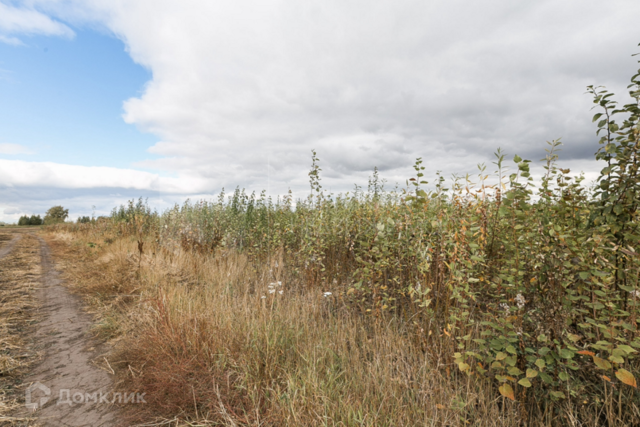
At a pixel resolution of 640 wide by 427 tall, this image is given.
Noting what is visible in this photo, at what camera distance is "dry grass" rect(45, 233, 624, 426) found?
85.1 inches

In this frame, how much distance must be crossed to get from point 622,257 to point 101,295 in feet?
24.5

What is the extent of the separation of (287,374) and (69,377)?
2.52 meters

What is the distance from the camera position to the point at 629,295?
2334 millimetres

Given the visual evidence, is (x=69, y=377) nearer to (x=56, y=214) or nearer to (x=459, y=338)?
(x=459, y=338)

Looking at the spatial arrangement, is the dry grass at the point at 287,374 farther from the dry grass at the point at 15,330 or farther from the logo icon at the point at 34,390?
the dry grass at the point at 15,330

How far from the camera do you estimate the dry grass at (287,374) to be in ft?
7.09

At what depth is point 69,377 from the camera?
3154 mm

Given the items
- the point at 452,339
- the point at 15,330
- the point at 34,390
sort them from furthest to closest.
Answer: the point at 15,330 → the point at 34,390 → the point at 452,339

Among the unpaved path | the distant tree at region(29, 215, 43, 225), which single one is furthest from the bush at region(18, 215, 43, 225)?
the unpaved path

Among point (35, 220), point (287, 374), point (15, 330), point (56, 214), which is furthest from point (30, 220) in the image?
point (287, 374)

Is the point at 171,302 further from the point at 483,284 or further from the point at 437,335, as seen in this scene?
the point at 483,284

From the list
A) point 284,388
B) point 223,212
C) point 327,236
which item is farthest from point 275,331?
point 223,212

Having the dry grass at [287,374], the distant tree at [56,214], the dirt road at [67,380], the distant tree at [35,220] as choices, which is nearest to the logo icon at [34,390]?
the dirt road at [67,380]

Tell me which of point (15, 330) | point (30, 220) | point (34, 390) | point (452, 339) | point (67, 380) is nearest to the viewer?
point (452, 339)
